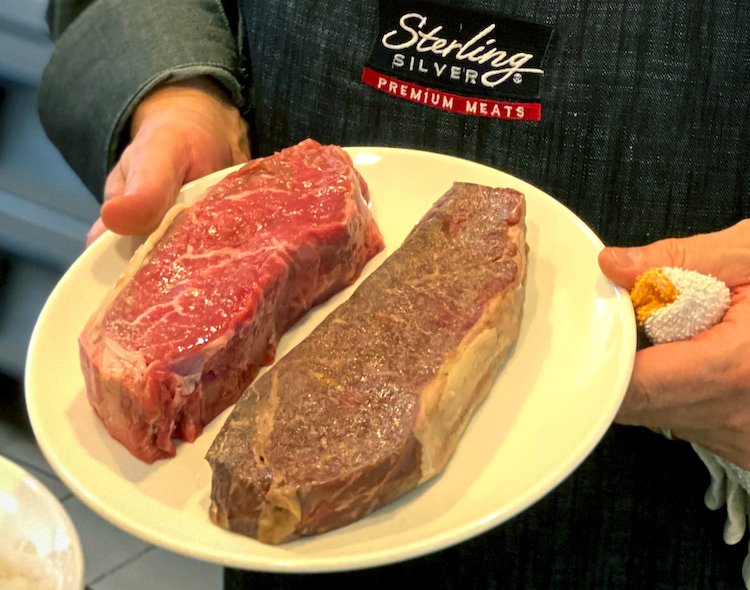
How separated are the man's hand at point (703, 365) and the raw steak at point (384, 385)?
0.16 meters

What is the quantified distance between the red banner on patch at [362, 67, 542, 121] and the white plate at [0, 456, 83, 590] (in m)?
0.74

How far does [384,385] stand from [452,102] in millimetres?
460

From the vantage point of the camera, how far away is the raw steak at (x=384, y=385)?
2.79 ft

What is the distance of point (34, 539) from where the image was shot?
73 cm

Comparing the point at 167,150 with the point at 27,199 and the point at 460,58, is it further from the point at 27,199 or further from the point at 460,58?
the point at 27,199

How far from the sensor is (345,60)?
1.22m

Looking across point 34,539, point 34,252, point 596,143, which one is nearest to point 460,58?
point 596,143

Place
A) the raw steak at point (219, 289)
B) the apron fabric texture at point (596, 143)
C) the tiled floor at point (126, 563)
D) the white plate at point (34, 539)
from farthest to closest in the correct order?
the tiled floor at point (126, 563) → the apron fabric texture at point (596, 143) → the raw steak at point (219, 289) → the white plate at point (34, 539)

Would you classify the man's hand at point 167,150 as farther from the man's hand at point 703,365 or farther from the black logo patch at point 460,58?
the man's hand at point 703,365

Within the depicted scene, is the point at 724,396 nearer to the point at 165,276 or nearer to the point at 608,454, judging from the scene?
the point at 608,454

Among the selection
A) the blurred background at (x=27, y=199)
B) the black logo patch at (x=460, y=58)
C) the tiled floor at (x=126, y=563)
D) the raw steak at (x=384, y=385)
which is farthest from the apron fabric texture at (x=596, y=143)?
the blurred background at (x=27, y=199)

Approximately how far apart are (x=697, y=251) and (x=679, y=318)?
0.32ft

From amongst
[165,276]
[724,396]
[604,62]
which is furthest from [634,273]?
[165,276]

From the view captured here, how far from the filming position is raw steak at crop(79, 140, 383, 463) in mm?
947
